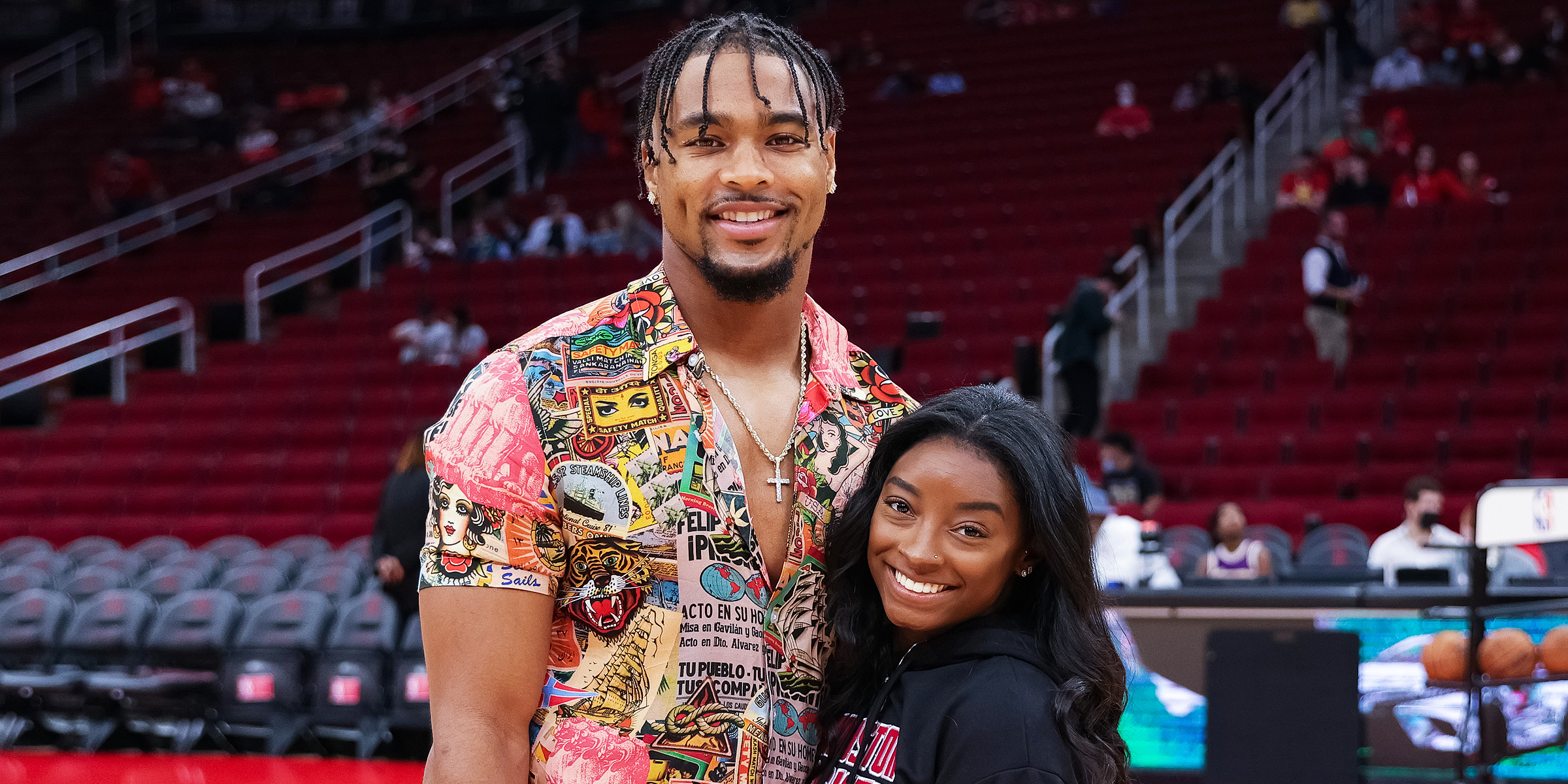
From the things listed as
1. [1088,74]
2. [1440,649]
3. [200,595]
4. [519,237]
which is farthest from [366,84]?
[1440,649]

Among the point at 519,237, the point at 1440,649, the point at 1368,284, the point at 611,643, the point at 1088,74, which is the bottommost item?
the point at 1440,649

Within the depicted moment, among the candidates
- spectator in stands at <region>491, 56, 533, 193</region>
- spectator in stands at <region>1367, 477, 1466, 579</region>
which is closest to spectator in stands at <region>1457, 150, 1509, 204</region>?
spectator in stands at <region>1367, 477, 1466, 579</region>

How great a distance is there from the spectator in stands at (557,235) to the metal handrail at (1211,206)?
4.83 m

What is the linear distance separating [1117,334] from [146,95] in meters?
12.6

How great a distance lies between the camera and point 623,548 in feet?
4.84

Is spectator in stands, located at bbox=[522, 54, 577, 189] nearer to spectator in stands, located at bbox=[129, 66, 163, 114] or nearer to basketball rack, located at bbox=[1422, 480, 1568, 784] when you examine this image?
spectator in stands, located at bbox=[129, 66, 163, 114]

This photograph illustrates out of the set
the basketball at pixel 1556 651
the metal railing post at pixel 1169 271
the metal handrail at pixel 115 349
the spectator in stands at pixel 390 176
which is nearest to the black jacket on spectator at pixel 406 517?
the basketball at pixel 1556 651

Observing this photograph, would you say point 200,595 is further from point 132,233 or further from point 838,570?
point 132,233

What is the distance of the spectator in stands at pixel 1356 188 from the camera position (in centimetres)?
1018

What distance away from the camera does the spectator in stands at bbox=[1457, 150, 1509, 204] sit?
9.95 meters

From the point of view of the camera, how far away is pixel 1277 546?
21.7ft

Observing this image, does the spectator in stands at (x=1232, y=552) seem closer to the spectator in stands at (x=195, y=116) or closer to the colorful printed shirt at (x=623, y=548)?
the colorful printed shirt at (x=623, y=548)

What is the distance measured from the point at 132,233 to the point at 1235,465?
11.6 metres

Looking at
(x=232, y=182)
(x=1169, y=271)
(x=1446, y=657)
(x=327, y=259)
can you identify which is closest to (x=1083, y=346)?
(x=1169, y=271)
